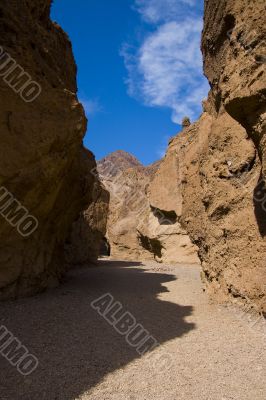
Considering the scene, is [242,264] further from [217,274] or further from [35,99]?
[35,99]

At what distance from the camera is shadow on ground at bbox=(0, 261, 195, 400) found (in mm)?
3439

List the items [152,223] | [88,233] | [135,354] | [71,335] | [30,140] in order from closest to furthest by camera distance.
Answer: [135,354], [71,335], [30,140], [88,233], [152,223]

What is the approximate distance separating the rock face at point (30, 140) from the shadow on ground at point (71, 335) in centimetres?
92

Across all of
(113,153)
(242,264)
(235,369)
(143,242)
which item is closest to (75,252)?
(143,242)

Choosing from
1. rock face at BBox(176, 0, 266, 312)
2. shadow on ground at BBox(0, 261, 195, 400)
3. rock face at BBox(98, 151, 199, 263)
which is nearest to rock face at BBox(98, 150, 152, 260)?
rock face at BBox(98, 151, 199, 263)

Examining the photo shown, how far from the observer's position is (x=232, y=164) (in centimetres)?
715

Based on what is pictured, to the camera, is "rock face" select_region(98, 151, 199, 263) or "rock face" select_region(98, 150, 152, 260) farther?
"rock face" select_region(98, 150, 152, 260)

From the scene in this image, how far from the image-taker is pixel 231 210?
695cm

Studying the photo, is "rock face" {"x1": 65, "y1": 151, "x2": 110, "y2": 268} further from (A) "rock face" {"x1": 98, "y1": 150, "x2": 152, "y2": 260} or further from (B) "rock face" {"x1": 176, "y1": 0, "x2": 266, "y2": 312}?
(B) "rock face" {"x1": 176, "y1": 0, "x2": 266, "y2": 312}

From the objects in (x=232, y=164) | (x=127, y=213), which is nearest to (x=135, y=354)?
(x=232, y=164)

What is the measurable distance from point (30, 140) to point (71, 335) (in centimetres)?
388

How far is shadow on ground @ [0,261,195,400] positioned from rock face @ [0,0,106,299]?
0.92m

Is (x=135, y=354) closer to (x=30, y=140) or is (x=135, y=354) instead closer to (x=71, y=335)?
(x=71, y=335)

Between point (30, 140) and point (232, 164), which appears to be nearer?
point (30, 140)
